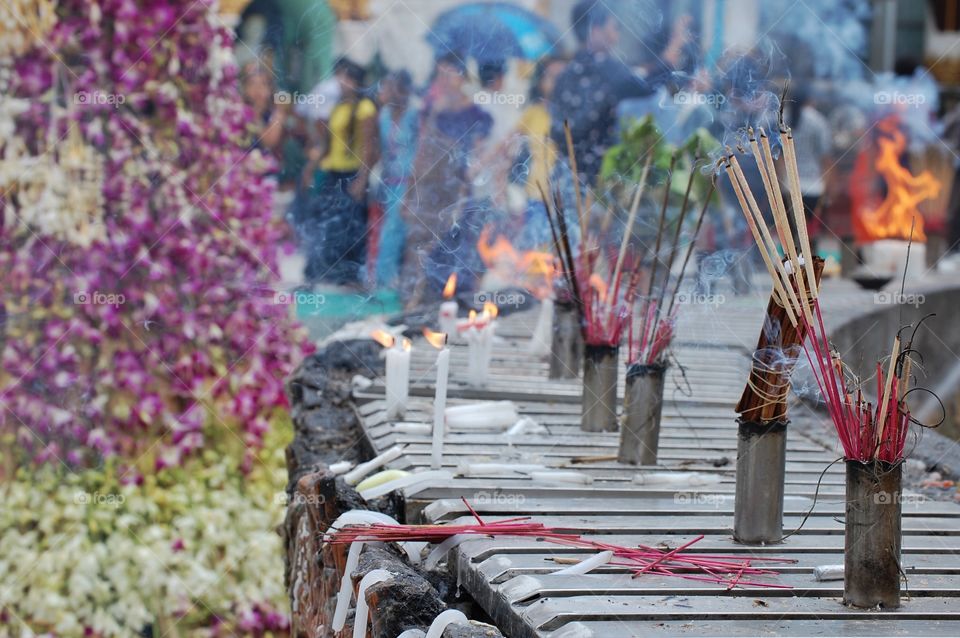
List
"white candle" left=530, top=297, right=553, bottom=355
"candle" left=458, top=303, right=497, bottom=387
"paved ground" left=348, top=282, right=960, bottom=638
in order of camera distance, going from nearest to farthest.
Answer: "paved ground" left=348, top=282, right=960, bottom=638 < "candle" left=458, top=303, right=497, bottom=387 < "white candle" left=530, top=297, right=553, bottom=355

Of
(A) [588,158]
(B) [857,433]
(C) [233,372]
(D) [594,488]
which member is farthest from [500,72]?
(B) [857,433]

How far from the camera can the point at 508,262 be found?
7.37 m

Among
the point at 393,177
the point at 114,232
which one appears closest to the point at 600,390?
the point at 114,232

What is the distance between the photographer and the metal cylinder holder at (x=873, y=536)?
2.74 meters

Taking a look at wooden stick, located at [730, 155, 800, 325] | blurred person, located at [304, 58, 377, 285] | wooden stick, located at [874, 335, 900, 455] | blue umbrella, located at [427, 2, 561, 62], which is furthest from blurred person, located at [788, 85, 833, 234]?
wooden stick, located at [874, 335, 900, 455]

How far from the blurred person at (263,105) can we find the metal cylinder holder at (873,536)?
200 inches

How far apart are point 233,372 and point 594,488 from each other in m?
3.80

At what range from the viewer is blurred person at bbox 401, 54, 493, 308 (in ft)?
22.9

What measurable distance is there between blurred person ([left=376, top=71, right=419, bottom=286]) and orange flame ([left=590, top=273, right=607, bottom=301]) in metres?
2.99

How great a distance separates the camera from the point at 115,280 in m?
6.85

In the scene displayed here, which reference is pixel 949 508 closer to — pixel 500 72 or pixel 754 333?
pixel 754 333

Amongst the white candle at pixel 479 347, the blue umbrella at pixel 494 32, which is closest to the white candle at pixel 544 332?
the white candle at pixel 479 347

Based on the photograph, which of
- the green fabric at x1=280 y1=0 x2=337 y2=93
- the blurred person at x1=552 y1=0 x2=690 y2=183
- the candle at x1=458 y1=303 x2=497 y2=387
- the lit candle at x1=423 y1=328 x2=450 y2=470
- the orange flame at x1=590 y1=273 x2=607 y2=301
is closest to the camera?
the lit candle at x1=423 y1=328 x2=450 y2=470

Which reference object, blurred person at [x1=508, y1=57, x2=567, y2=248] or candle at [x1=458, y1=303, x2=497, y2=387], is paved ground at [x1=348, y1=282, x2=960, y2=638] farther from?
blurred person at [x1=508, y1=57, x2=567, y2=248]
